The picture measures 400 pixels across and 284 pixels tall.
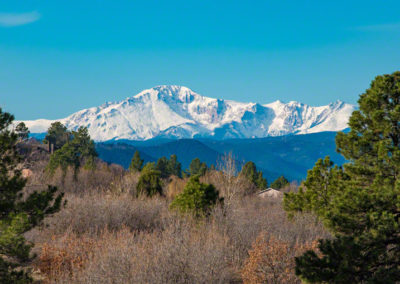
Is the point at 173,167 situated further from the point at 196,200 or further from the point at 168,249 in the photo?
the point at 168,249

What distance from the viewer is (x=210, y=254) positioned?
11.2 metres

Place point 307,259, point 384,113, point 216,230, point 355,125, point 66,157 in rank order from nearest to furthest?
point 307,259, point 384,113, point 355,125, point 216,230, point 66,157

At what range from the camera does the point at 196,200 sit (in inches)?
715

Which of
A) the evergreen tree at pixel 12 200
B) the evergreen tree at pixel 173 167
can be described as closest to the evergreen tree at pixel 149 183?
the evergreen tree at pixel 12 200

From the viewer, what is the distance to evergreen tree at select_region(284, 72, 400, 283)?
6.77 m

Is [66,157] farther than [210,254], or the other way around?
[66,157]

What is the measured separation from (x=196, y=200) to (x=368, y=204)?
1131 cm

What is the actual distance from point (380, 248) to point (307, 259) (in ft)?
4.56

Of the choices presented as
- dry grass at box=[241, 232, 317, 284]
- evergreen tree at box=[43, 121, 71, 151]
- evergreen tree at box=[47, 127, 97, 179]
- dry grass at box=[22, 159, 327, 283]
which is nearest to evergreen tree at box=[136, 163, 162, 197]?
dry grass at box=[22, 159, 327, 283]

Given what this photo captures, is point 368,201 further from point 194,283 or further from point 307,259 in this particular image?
point 194,283

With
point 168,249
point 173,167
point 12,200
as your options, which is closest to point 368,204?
point 168,249

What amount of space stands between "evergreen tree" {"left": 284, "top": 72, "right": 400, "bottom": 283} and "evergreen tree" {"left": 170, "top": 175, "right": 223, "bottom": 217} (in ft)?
32.2

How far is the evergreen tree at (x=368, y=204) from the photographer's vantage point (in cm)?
677

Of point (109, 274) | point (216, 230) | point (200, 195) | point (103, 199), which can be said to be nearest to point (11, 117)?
point (109, 274)
